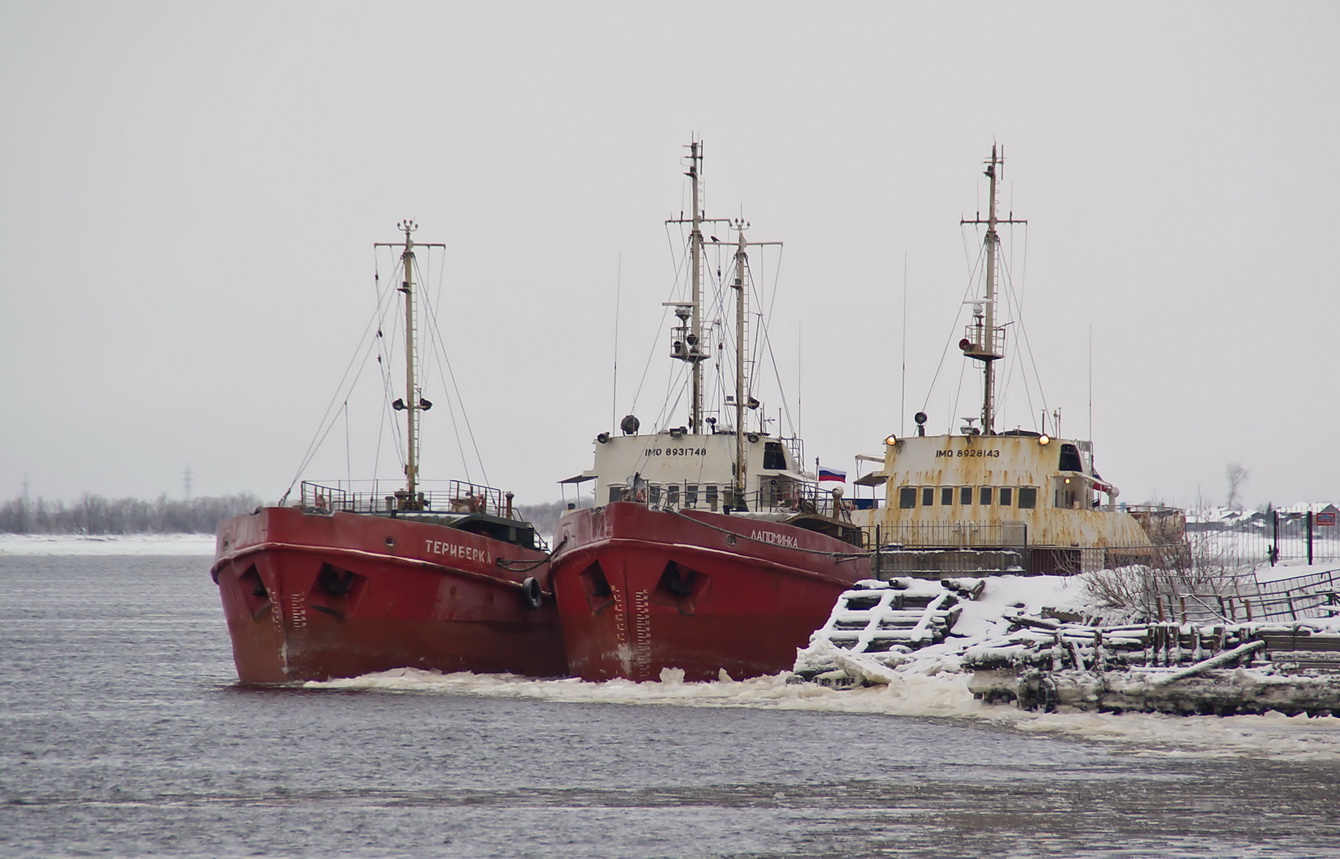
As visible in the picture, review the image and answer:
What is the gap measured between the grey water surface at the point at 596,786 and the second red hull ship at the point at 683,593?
261cm

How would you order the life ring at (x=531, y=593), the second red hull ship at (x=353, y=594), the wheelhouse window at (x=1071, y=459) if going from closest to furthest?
the second red hull ship at (x=353, y=594)
the life ring at (x=531, y=593)
the wheelhouse window at (x=1071, y=459)

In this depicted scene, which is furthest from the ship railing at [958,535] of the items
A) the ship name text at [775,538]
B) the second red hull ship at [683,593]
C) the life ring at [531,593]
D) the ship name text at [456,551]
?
→ the ship name text at [456,551]

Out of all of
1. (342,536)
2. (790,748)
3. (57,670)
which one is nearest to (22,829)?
(790,748)

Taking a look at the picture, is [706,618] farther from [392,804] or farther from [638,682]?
[392,804]

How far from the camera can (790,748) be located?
24.3 meters

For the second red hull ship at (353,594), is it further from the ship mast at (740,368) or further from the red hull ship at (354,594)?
the ship mast at (740,368)

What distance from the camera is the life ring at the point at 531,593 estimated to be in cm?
3709

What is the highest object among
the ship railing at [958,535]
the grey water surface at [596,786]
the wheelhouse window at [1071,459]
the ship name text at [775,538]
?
the wheelhouse window at [1071,459]

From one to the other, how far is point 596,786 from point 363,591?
13.6m

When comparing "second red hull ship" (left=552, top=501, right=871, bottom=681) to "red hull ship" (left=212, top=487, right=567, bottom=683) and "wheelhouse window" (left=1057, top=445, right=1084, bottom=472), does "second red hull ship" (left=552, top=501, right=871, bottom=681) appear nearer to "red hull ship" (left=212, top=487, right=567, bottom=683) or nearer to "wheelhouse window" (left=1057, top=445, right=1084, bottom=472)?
"red hull ship" (left=212, top=487, right=567, bottom=683)

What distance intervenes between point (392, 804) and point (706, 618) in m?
13.5

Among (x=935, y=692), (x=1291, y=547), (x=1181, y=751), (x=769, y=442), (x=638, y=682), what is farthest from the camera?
(x=1291, y=547)

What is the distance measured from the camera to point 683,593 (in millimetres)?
32719

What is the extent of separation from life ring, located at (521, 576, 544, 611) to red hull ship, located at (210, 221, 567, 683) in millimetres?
33
